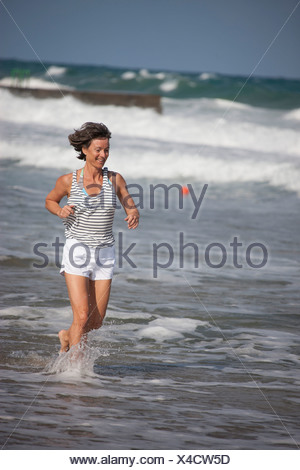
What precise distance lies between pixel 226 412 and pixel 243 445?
1.73 feet

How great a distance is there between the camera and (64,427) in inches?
161

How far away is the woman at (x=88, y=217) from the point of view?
485 centimetres

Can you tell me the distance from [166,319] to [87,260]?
212cm

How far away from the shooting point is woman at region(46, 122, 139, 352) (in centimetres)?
485

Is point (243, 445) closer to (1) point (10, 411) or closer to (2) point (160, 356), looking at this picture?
(1) point (10, 411)

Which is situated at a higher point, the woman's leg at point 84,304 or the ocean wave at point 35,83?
the ocean wave at point 35,83

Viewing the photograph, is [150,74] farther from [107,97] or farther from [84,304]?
[84,304]

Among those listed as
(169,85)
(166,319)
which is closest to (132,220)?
(166,319)

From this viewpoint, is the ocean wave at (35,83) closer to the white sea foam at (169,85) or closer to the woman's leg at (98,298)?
the white sea foam at (169,85)

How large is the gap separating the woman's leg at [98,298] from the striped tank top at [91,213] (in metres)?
0.30

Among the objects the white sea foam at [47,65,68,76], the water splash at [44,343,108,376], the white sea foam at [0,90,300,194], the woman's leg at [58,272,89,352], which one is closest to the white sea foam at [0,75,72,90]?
the white sea foam at [47,65,68,76]

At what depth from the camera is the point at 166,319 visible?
22.3 feet

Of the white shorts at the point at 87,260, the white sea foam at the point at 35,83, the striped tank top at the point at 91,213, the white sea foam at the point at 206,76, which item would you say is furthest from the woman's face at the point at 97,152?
the white sea foam at the point at 206,76

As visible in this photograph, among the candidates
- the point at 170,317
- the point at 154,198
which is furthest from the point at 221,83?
the point at 170,317
